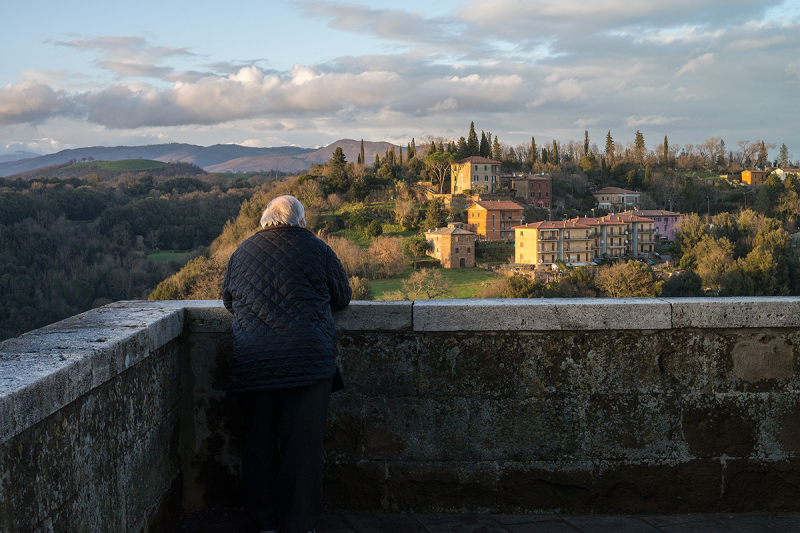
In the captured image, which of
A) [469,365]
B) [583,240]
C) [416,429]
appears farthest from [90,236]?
[469,365]

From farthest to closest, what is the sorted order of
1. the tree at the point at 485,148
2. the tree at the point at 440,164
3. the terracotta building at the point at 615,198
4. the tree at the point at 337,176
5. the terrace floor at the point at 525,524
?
1. the tree at the point at 485,148
2. the terracotta building at the point at 615,198
3. the tree at the point at 440,164
4. the tree at the point at 337,176
5. the terrace floor at the point at 525,524

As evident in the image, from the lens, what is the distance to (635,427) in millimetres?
2545

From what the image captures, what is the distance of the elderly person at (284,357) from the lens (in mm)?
2094

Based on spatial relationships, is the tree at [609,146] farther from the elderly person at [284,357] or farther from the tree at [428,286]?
the elderly person at [284,357]

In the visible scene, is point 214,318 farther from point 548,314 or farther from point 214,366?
point 548,314

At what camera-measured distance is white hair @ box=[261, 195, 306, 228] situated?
2.28 m

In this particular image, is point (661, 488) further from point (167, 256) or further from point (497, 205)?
point (167, 256)

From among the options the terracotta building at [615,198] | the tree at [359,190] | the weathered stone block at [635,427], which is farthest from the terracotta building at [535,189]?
the weathered stone block at [635,427]

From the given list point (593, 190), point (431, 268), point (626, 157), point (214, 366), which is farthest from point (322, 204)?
point (214, 366)

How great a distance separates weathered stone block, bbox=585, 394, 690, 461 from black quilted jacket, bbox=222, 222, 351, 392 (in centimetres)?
118

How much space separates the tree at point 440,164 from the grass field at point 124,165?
6272 cm

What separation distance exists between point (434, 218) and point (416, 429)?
60.9 metres

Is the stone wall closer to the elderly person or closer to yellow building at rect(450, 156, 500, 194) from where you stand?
the elderly person

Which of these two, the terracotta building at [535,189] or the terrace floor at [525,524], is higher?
the terracotta building at [535,189]
